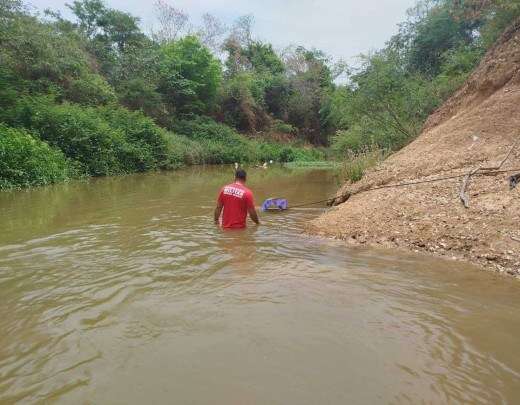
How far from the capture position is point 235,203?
741 cm

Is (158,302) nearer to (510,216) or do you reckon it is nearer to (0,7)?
(510,216)

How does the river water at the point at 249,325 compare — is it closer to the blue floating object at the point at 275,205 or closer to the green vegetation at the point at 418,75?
the blue floating object at the point at 275,205

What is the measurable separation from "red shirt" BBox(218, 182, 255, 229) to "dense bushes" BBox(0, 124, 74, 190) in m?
10.1

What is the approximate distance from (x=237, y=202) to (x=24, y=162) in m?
11.2

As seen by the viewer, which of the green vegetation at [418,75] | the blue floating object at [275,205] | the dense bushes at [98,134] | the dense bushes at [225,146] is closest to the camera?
the blue floating object at [275,205]

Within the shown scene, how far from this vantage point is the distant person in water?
7.33m

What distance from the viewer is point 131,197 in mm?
12602

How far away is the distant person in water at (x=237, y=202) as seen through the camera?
733cm

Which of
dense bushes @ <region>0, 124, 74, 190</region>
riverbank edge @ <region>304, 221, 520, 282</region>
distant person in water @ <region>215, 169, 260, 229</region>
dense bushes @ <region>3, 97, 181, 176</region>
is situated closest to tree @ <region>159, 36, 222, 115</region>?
dense bushes @ <region>3, 97, 181, 176</region>

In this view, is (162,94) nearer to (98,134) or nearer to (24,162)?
(98,134)

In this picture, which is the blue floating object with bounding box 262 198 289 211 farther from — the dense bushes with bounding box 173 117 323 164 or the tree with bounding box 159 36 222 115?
the tree with bounding box 159 36 222 115

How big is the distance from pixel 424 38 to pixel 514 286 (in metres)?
20.7

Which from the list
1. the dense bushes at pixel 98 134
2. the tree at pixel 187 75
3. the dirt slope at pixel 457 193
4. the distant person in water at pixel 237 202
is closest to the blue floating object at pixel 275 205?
the dirt slope at pixel 457 193

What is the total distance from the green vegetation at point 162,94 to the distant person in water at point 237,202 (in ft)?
16.2
